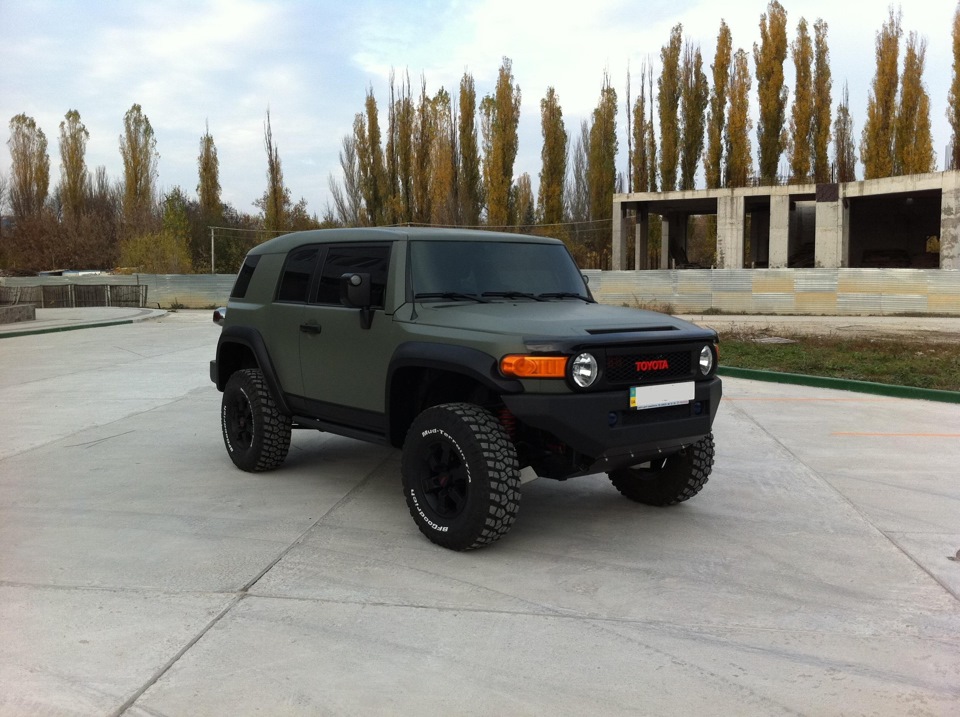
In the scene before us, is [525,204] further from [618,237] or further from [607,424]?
[607,424]

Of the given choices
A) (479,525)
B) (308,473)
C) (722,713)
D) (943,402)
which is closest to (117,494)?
(308,473)

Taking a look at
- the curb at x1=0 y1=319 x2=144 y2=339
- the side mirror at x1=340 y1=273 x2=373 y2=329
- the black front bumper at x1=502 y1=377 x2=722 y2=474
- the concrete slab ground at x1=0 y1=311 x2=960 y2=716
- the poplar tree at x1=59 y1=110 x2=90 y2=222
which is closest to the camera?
the concrete slab ground at x1=0 y1=311 x2=960 y2=716

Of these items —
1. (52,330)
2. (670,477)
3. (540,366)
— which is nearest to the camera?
(540,366)

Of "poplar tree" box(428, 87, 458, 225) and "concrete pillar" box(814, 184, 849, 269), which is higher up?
"poplar tree" box(428, 87, 458, 225)

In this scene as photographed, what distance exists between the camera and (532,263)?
5.93 meters

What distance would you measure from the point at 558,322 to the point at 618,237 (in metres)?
36.9

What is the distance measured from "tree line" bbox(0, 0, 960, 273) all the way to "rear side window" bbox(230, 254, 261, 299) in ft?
116

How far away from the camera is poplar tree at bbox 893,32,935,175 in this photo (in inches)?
1460

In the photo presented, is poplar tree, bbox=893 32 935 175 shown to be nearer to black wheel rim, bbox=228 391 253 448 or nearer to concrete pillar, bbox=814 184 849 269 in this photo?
concrete pillar, bbox=814 184 849 269

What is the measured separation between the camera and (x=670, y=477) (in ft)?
18.7

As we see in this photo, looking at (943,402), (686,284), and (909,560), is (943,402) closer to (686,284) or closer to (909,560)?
(909,560)

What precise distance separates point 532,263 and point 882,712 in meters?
3.58

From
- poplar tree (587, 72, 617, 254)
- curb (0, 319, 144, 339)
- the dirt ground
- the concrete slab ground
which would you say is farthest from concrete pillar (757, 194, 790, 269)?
the concrete slab ground

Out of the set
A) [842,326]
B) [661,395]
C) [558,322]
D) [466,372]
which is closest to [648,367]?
[661,395]
